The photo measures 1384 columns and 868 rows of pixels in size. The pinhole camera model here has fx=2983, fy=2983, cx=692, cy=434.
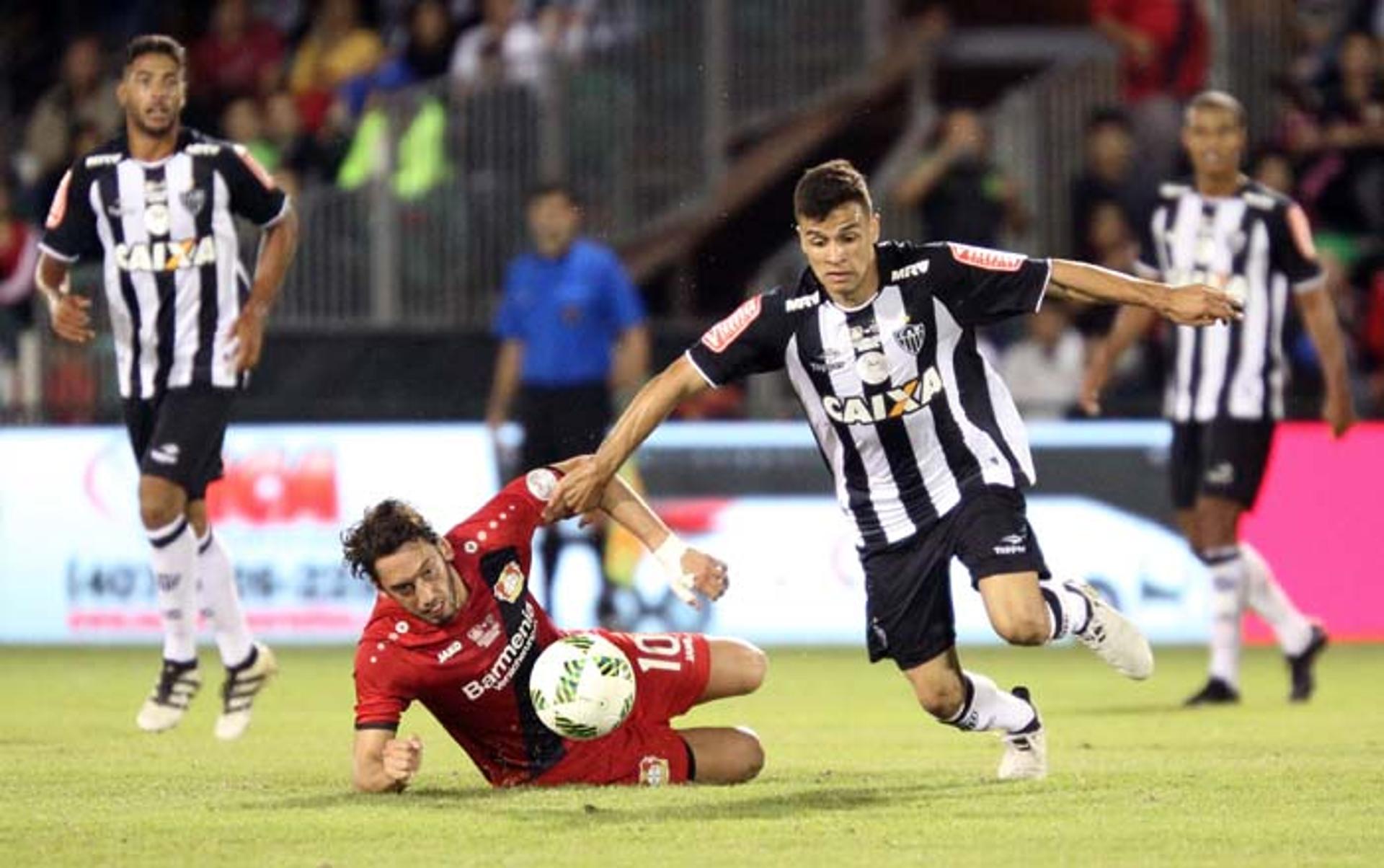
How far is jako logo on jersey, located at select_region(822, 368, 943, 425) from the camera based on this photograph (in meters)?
8.98

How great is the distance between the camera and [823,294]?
350 inches

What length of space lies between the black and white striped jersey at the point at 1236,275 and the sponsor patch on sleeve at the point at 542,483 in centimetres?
402

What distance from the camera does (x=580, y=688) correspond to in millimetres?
8438

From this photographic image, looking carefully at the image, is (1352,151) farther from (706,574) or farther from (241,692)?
(706,574)

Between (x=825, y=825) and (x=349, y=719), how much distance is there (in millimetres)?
4214

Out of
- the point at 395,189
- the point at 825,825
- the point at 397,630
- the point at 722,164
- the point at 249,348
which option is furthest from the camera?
the point at 722,164

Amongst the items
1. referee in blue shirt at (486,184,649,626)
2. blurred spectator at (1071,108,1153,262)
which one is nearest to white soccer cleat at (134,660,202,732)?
referee in blue shirt at (486,184,649,626)

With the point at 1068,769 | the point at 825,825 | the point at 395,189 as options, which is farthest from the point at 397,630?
the point at 395,189

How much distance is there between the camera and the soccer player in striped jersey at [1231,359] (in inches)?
481

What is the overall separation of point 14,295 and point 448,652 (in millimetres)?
10381

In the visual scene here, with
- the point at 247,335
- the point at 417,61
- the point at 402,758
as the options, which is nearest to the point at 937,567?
the point at 402,758

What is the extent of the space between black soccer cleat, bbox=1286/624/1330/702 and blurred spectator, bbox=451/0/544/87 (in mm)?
7682

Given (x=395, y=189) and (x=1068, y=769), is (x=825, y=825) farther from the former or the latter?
(x=395, y=189)

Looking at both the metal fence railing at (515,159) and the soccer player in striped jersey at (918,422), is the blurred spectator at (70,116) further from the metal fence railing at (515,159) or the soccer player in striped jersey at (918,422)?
the soccer player in striped jersey at (918,422)
